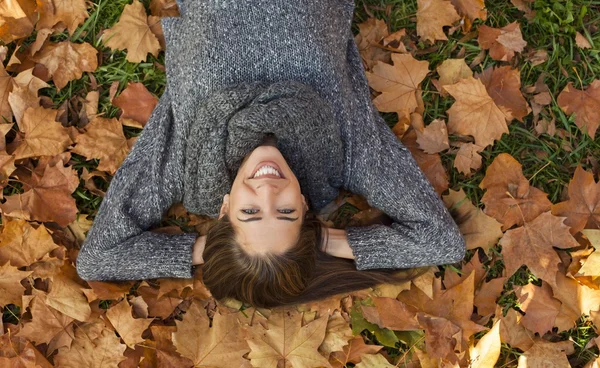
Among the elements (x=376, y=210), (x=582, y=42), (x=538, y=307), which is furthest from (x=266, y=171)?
(x=582, y=42)

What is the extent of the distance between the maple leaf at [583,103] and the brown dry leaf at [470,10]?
528mm

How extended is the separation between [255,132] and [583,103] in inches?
62.4

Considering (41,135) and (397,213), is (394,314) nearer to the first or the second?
(397,213)

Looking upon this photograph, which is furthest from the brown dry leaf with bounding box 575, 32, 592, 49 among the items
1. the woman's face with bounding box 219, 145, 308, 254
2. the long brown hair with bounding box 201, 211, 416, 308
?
the woman's face with bounding box 219, 145, 308, 254

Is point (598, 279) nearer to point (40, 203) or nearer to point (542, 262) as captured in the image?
point (542, 262)

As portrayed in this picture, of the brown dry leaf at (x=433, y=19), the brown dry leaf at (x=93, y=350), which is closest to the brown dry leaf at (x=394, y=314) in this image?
the brown dry leaf at (x=93, y=350)

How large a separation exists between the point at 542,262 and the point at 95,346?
1982mm

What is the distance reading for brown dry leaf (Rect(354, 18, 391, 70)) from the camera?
8.49ft

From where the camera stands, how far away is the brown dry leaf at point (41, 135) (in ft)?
7.93

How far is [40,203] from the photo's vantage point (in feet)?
7.84

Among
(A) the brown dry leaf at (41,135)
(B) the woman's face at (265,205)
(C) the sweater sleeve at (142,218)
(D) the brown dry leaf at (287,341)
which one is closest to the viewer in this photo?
(B) the woman's face at (265,205)

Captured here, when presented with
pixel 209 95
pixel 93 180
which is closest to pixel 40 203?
pixel 93 180

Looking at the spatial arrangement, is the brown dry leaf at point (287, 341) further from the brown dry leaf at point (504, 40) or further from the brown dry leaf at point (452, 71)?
the brown dry leaf at point (504, 40)

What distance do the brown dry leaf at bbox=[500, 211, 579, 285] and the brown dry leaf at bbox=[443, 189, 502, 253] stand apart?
0.18 ft
